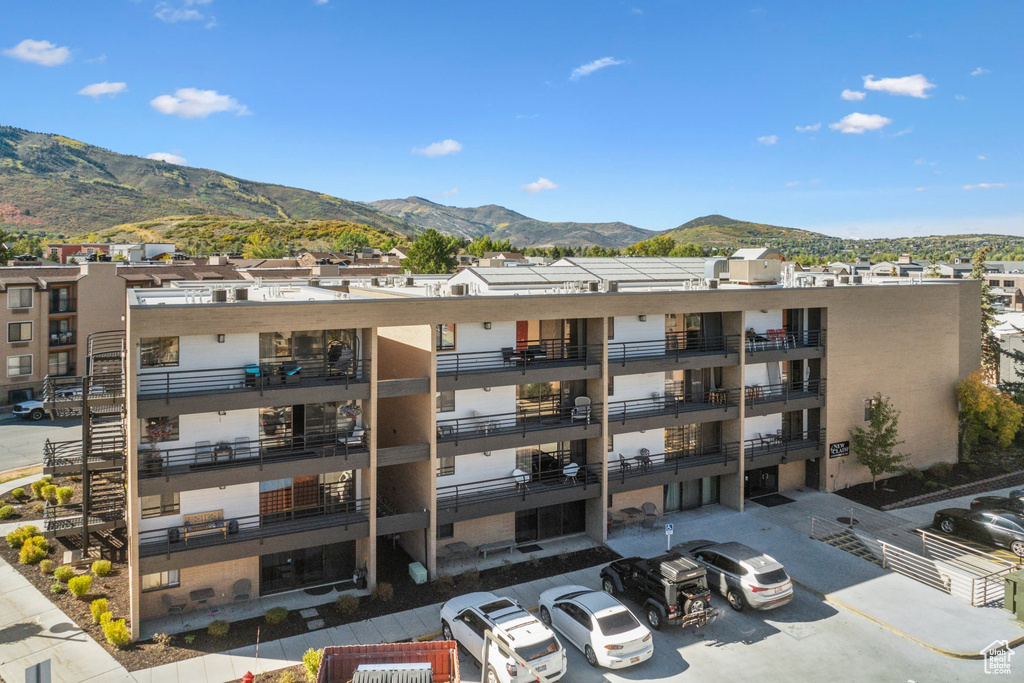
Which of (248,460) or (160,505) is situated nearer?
(160,505)

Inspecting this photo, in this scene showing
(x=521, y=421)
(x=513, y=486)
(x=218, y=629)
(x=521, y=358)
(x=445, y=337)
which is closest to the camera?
(x=218, y=629)

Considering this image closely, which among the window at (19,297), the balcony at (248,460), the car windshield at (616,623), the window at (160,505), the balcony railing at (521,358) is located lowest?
the car windshield at (616,623)

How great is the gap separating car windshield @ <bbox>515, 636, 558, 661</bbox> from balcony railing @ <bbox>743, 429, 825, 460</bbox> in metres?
16.6

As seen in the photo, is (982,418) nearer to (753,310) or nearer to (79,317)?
(753,310)

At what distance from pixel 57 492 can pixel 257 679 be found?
18.3m


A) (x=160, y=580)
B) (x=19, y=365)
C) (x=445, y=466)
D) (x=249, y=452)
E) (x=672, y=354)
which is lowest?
(x=160, y=580)

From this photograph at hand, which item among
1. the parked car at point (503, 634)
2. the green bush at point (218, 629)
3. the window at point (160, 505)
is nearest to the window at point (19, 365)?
the window at point (160, 505)

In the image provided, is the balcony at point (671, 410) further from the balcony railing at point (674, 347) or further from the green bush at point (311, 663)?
the green bush at point (311, 663)

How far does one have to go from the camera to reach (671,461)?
2980cm

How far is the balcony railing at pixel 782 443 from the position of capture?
31234 mm

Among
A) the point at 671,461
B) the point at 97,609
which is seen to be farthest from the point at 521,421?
the point at 97,609

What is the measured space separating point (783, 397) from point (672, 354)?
6.57 metres

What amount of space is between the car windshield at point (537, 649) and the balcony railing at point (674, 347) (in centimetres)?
1295

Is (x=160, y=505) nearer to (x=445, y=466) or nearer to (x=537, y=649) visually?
(x=445, y=466)
